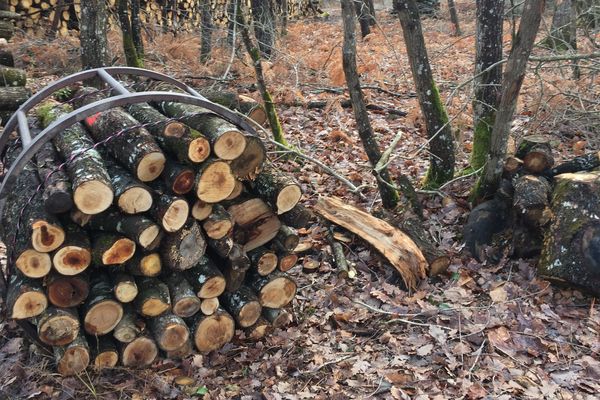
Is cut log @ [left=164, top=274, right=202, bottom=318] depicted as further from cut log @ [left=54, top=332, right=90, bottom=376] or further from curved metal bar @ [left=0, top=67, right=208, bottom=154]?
curved metal bar @ [left=0, top=67, right=208, bottom=154]

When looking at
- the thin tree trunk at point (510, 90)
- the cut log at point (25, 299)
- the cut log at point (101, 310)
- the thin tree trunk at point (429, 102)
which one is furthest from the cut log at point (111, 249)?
the thin tree trunk at point (510, 90)

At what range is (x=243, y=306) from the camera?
410cm

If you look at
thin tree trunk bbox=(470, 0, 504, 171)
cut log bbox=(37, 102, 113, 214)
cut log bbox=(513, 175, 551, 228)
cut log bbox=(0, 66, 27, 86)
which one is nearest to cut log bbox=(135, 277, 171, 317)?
cut log bbox=(37, 102, 113, 214)

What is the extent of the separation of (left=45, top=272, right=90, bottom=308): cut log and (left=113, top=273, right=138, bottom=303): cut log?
20 cm

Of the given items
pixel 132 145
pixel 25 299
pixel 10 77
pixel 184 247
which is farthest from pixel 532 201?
pixel 10 77

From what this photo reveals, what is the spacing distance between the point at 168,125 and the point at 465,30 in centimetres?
1549

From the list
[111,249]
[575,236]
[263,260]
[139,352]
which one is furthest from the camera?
[575,236]

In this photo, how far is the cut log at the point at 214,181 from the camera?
3.65m

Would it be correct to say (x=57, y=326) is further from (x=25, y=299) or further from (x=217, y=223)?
(x=217, y=223)

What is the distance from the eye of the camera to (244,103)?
24.1ft

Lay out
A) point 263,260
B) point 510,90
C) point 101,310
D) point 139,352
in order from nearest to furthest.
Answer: point 101,310, point 139,352, point 263,260, point 510,90

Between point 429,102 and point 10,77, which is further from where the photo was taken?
point 10,77

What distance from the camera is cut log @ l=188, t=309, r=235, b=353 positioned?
13.1ft

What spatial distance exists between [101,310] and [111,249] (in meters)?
0.48
